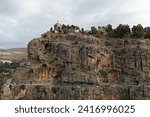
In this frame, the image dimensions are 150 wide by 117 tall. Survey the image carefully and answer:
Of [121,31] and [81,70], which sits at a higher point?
[121,31]

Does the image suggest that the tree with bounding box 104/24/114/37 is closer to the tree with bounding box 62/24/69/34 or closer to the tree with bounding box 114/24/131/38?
the tree with bounding box 114/24/131/38

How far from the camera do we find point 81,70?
38.5 m

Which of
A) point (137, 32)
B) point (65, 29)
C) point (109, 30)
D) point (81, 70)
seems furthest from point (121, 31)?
point (81, 70)

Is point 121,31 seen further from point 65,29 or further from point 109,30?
point 65,29

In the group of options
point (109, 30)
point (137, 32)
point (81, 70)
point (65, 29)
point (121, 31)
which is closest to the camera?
point (81, 70)

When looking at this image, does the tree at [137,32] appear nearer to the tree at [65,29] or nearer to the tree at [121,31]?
the tree at [121,31]

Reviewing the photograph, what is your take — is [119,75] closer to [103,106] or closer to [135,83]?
[135,83]

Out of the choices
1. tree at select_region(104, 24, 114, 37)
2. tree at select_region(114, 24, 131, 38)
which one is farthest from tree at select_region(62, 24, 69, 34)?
tree at select_region(114, 24, 131, 38)

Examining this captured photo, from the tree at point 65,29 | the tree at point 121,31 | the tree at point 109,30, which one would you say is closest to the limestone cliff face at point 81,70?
the tree at point 65,29

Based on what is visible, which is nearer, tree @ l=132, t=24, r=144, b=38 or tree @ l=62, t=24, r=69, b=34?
tree @ l=62, t=24, r=69, b=34

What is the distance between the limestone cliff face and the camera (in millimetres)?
34588

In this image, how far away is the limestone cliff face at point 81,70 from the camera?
34.6 m

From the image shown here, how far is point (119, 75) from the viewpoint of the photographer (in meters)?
40.4

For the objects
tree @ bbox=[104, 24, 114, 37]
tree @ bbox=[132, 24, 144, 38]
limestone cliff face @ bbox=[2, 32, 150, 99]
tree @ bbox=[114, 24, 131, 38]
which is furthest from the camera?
tree @ bbox=[104, 24, 114, 37]
